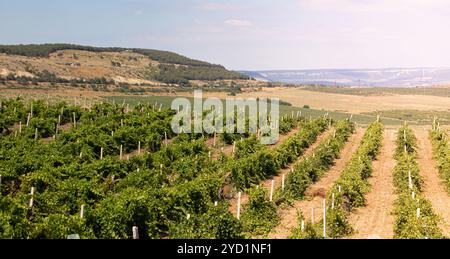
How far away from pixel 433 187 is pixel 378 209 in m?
5.79

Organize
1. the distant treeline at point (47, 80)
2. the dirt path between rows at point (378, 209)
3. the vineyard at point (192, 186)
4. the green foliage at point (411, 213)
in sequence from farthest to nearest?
the distant treeline at point (47, 80), the dirt path between rows at point (378, 209), the green foliage at point (411, 213), the vineyard at point (192, 186)

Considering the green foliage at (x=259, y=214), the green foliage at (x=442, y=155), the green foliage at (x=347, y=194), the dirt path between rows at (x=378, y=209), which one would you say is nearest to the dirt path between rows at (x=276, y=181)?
the green foliage at (x=259, y=214)

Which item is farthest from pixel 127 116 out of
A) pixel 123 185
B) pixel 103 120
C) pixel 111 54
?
pixel 111 54

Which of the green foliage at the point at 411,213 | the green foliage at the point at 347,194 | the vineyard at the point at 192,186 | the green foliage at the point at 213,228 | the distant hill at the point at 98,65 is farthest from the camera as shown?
the distant hill at the point at 98,65

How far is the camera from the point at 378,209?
18344 mm

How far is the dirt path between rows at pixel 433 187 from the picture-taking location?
57.1ft

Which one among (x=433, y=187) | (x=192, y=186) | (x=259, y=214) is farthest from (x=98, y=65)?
(x=259, y=214)

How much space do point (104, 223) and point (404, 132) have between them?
25231 mm

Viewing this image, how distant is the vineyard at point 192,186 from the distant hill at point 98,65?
204ft

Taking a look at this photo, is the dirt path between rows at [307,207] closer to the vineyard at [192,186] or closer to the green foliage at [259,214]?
the vineyard at [192,186]

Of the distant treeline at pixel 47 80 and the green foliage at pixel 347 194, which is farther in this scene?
the distant treeline at pixel 47 80

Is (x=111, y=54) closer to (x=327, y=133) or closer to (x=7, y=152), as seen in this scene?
(x=327, y=133)

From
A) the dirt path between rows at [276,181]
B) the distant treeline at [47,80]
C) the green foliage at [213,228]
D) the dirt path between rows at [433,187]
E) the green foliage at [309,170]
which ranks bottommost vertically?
the dirt path between rows at [433,187]

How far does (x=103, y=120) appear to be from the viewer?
3316cm
